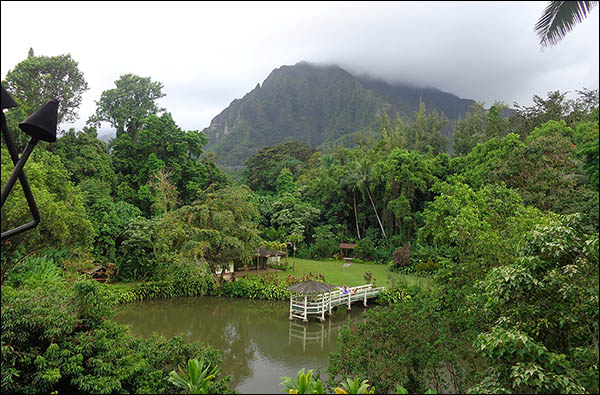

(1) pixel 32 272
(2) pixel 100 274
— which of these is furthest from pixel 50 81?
(1) pixel 32 272

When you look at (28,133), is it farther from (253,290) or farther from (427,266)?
(427,266)

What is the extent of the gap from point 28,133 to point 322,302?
10.3 m

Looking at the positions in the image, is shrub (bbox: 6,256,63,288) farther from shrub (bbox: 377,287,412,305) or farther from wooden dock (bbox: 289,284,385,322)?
shrub (bbox: 377,287,412,305)

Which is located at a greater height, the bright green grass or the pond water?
the bright green grass

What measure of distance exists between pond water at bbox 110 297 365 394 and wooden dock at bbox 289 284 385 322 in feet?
1.03

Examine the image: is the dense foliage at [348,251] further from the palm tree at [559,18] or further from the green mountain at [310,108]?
the green mountain at [310,108]

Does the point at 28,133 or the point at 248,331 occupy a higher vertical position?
the point at 28,133

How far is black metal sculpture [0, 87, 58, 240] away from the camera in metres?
3.17

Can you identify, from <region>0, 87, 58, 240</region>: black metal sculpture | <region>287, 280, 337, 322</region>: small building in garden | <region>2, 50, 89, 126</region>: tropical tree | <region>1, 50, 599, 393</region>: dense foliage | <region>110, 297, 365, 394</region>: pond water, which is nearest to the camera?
<region>0, 87, 58, 240</region>: black metal sculpture

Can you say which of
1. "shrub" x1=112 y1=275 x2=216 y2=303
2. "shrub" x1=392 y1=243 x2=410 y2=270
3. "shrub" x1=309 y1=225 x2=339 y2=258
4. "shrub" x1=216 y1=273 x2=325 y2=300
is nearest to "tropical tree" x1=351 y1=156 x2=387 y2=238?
"shrub" x1=309 y1=225 x2=339 y2=258

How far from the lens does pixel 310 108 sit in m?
90.1

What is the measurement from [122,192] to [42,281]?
12.4 metres

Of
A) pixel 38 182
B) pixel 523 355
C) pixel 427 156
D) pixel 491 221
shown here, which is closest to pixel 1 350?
pixel 38 182

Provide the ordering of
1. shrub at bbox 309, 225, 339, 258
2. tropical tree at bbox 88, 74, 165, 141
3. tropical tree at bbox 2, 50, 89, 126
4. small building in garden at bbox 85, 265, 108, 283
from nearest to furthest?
small building in garden at bbox 85, 265, 108, 283, tropical tree at bbox 2, 50, 89, 126, shrub at bbox 309, 225, 339, 258, tropical tree at bbox 88, 74, 165, 141
